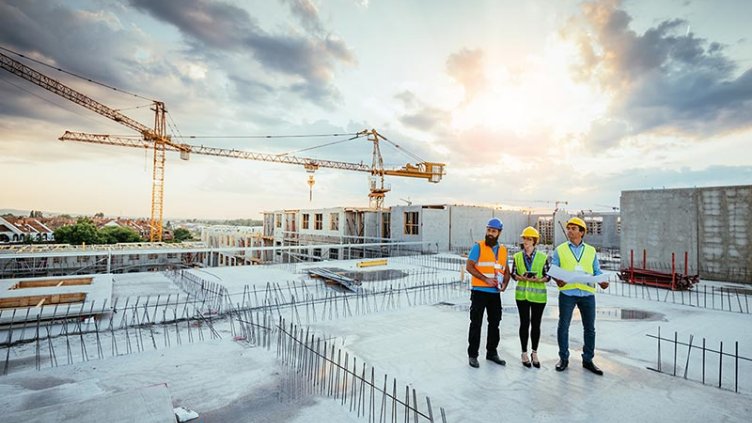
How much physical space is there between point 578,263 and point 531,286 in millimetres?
673

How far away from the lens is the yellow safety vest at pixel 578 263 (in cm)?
466

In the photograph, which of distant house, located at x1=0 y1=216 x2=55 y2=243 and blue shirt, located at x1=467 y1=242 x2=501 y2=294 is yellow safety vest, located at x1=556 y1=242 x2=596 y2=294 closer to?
blue shirt, located at x1=467 y1=242 x2=501 y2=294

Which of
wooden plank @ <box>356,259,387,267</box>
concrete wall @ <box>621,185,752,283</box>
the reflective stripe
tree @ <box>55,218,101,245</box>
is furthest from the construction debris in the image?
tree @ <box>55,218,101,245</box>

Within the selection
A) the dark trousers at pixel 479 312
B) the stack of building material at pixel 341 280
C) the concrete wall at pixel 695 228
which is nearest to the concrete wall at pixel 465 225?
the concrete wall at pixel 695 228

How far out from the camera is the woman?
4.70m

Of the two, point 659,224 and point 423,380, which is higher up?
point 659,224

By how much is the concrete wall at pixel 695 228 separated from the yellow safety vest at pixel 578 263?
1513 cm

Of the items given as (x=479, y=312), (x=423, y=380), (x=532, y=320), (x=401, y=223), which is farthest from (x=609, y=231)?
(x=423, y=380)

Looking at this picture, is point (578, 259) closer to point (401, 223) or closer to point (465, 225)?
point (401, 223)

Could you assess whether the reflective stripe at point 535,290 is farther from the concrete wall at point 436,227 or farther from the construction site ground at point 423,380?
the concrete wall at point 436,227

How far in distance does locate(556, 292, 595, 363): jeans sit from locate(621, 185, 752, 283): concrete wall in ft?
49.3

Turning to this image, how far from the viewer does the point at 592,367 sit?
4.70m


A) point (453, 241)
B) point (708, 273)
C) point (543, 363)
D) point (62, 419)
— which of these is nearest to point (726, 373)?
point (543, 363)

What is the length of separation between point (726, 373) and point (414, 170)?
5080 cm
